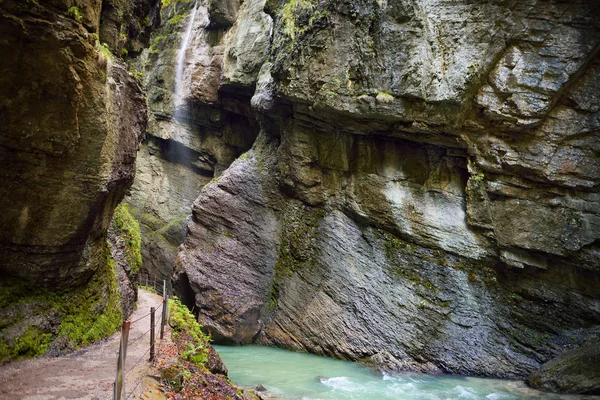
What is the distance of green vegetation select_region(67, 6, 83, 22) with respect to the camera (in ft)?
20.7

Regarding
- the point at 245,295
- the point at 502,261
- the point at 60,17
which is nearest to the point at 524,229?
the point at 502,261

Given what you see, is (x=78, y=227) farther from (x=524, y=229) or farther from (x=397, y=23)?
(x=524, y=229)

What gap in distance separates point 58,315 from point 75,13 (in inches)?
221

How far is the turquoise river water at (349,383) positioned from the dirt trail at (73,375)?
4.08 metres

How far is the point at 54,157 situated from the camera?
283 inches

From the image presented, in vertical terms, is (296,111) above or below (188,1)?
below

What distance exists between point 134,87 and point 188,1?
2143 centimetres

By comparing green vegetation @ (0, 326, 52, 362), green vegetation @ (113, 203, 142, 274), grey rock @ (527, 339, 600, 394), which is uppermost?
green vegetation @ (113, 203, 142, 274)

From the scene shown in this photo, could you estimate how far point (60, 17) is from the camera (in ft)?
20.2

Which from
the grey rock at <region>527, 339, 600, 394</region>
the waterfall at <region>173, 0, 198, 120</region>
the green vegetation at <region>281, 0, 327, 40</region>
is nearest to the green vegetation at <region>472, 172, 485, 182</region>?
the grey rock at <region>527, 339, 600, 394</region>

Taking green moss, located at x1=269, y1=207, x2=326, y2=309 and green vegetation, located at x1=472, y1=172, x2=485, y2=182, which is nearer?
green vegetation, located at x1=472, y1=172, x2=485, y2=182

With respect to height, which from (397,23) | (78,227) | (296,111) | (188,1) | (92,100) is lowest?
(78,227)

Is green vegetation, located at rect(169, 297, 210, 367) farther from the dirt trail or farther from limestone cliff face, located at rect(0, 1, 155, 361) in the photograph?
limestone cliff face, located at rect(0, 1, 155, 361)

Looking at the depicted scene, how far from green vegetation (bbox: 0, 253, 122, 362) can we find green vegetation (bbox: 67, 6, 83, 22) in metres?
4.79
